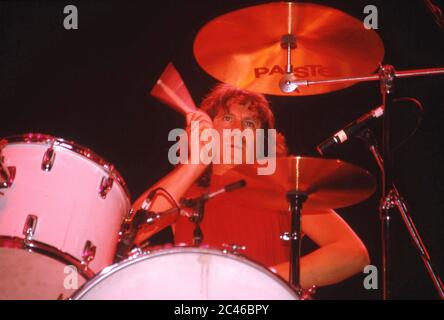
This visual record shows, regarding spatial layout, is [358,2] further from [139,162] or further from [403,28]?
[139,162]

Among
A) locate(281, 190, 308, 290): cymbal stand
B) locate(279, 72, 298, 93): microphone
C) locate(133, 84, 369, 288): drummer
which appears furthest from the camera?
locate(133, 84, 369, 288): drummer

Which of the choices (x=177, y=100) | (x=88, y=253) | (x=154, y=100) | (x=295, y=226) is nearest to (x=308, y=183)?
(x=295, y=226)

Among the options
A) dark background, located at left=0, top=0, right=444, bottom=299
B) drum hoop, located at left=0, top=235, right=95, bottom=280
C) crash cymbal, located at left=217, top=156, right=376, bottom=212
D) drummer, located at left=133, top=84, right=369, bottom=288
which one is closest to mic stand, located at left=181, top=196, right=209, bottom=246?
crash cymbal, located at left=217, top=156, right=376, bottom=212

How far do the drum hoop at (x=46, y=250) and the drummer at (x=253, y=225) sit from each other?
0.63 metres

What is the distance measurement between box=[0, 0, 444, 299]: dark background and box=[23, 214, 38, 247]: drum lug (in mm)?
1371

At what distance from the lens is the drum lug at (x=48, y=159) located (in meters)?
1.65

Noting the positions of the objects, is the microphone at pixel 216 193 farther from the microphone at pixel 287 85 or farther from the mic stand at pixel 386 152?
the mic stand at pixel 386 152

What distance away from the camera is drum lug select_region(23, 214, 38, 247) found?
1.51m

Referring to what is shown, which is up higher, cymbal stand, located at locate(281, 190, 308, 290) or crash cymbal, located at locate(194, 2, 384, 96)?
crash cymbal, located at locate(194, 2, 384, 96)

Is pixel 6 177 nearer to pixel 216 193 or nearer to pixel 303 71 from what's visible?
pixel 216 193

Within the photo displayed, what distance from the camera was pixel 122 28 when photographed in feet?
9.59

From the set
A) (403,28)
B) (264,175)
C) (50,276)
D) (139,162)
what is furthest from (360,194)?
(139,162)

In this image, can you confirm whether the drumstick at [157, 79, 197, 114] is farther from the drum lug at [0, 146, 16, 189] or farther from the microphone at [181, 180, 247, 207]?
the drum lug at [0, 146, 16, 189]
